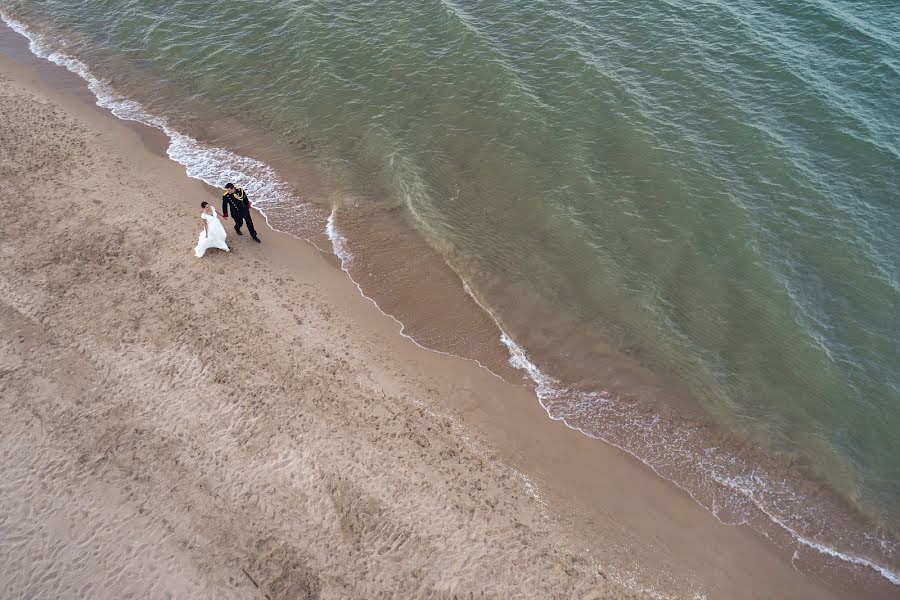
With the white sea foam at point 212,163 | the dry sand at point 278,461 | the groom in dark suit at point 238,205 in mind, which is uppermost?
the groom in dark suit at point 238,205

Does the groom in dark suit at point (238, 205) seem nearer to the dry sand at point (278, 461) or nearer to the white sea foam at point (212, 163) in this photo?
the dry sand at point (278, 461)

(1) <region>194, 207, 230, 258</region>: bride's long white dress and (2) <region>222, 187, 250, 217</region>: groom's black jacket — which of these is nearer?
(2) <region>222, 187, 250, 217</region>: groom's black jacket

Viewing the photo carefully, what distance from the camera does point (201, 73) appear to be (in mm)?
24922

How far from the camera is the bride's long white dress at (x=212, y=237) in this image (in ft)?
53.9

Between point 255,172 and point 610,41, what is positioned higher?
point 610,41

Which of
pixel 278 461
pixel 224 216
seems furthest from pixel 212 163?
pixel 278 461

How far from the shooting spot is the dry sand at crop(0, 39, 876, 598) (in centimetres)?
1112

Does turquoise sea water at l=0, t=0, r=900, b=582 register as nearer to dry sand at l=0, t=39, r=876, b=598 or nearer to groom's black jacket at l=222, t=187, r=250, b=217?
dry sand at l=0, t=39, r=876, b=598

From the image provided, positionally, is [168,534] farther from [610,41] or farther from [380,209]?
[610,41]

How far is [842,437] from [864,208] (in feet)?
28.3

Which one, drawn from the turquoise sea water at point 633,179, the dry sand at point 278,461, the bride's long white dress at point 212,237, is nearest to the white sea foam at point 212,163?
the turquoise sea water at point 633,179

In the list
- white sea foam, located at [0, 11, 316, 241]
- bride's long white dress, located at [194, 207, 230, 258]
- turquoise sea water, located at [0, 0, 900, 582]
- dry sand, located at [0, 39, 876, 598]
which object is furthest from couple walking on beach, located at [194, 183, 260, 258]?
turquoise sea water, located at [0, 0, 900, 582]

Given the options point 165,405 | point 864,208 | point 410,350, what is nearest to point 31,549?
point 165,405

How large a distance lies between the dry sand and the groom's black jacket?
1174mm
